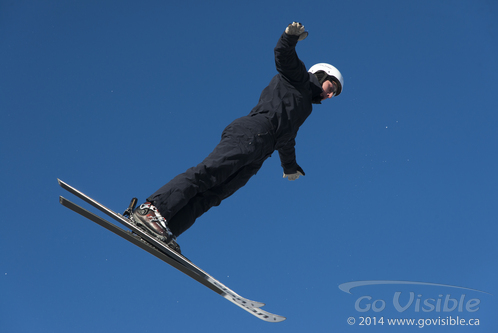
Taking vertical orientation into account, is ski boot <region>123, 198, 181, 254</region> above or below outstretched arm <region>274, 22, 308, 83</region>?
below

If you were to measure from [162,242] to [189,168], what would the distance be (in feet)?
3.53

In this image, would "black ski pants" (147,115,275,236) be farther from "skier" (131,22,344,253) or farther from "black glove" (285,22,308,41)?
"black glove" (285,22,308,41)

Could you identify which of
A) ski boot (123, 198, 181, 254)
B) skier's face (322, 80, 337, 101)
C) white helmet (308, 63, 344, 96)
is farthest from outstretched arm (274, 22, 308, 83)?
ski boot (123, 198, 181, 254)

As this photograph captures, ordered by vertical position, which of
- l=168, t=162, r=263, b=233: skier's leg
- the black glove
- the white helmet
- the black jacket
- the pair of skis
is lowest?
the pair of skis

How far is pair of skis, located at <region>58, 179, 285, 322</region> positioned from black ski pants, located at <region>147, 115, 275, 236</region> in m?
0.38

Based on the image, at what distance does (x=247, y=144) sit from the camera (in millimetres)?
6520

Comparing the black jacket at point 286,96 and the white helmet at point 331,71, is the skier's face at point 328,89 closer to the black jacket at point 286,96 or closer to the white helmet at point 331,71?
the white helmet at point 331,71

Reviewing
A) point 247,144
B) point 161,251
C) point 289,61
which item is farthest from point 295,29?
point 161,251

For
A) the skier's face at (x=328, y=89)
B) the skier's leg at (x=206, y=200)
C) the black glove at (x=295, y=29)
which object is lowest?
the skier's leg at (x=206, y=200)

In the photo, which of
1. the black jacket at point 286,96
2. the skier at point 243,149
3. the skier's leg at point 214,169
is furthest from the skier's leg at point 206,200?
the black jacket at point 286,96

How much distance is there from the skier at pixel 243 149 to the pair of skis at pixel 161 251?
0.13 m

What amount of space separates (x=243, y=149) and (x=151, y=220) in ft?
5.37

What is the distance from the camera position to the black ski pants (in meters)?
5.91

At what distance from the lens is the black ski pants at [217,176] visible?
→ 5.91 meters
